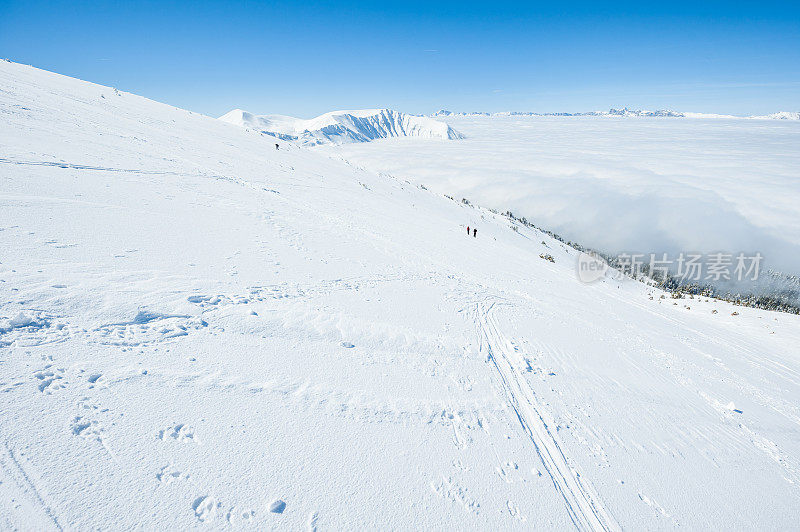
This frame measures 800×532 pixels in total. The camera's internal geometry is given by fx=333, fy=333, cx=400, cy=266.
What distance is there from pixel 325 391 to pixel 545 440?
2.66 metres

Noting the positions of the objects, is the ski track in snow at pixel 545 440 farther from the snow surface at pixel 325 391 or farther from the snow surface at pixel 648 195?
the snow surface at pixel 648 195

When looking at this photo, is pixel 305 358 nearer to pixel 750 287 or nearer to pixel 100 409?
pixel 100 409

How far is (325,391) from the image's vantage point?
381 centimetres

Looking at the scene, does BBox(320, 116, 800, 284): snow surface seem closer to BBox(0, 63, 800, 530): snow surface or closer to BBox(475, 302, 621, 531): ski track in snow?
BBox(0, 63, 800, 530): snow surface

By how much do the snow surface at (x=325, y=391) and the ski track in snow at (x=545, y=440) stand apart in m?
0.03

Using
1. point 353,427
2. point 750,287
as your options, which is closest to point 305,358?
point 353,427

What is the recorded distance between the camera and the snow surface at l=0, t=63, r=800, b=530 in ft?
8.83

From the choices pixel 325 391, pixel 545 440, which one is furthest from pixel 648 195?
pixel 325 391

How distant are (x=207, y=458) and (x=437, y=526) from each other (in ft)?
6.63

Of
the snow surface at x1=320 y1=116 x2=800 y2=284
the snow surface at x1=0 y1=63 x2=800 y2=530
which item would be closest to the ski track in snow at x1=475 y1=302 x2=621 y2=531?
the snow surface at x1=0 y1=63 x2=800 y2=530

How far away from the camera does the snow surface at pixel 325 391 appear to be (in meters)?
2.69

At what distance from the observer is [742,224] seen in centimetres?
5931

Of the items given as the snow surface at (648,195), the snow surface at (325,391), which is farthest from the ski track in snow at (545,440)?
the snow surface at (648,195)

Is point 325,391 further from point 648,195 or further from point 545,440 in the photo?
point 648,195
